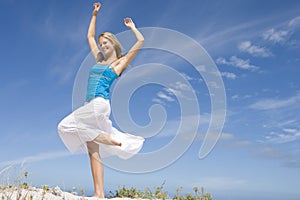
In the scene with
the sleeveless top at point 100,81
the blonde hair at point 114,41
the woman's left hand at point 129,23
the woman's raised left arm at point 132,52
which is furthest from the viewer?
the woman's left hand at point 129,23

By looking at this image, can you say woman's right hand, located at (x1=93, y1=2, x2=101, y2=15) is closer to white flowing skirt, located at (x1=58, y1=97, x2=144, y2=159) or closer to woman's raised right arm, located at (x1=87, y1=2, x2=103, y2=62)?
woman's raised right arm, located at (x1=87, y1=2, x2=103, y2=62)

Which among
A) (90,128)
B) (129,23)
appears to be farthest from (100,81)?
(129,23)

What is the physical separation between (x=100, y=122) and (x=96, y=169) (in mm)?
790

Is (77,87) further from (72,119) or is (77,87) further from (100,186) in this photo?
(100,186)

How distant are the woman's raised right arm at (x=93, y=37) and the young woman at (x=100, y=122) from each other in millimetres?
21

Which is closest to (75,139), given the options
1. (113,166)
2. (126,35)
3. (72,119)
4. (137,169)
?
(72,119)

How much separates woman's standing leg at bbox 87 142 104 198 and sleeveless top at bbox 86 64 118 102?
2.73 ft

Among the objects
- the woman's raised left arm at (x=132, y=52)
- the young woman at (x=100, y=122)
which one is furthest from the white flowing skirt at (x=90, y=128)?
the woman's raised left arm at (x=132, y=52)

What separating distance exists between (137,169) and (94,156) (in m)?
1.19

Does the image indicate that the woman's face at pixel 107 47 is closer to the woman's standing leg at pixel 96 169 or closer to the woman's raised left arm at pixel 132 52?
the woman's raised left arm at pixel 132 52

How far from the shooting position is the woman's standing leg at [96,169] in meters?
6.33

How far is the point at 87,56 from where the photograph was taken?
722cm

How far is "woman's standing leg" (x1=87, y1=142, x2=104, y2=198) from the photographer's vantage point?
633 cm

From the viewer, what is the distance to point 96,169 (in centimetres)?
633
